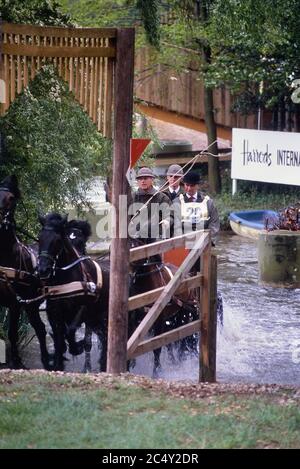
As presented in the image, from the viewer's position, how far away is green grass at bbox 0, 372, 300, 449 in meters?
6.55

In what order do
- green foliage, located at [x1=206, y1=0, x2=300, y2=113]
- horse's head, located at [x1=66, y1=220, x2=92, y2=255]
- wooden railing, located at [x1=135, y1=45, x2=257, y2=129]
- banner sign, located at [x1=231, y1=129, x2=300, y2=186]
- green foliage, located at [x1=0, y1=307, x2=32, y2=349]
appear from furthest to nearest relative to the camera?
wooden railing, located at [x1=135, y1=45, x2=257, y2=129]
banner sign, located at [x1=231, y1=129, x2=300, y2=186]
green foliage, located at [x1=206, y1=0, x2=300, y2=113]
green foliage, located at [x1=0, y1=307, x2=32, y2=349]
horse's head, located at [x1=66, y1=220, x2=92, y2=255]

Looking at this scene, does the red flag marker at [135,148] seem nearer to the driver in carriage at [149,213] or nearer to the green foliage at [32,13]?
the driver in carriage at [149,213]

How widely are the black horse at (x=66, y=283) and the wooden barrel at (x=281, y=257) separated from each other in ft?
19.7

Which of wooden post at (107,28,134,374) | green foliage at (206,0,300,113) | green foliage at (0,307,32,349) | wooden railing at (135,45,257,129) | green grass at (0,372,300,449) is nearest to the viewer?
green grass at (0,372,300,449)

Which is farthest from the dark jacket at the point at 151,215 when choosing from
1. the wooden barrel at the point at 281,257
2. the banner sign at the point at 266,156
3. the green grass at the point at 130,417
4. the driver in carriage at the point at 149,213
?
the banner sign at the point at 266,156

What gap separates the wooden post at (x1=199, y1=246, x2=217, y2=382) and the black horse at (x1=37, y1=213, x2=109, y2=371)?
1.15 meters

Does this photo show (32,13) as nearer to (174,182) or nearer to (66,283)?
(174,182)

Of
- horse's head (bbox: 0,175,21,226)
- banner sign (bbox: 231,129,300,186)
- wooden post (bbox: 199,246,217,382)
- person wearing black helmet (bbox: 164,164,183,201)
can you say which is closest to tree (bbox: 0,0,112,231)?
horse's head (bbox: 0,175,21,226)

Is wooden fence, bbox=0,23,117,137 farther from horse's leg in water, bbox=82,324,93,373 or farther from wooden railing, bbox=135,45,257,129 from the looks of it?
wooden railing, bbox=135,45,257,129

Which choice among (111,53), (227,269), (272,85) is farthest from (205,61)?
(111,53)

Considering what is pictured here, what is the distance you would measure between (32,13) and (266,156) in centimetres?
1205

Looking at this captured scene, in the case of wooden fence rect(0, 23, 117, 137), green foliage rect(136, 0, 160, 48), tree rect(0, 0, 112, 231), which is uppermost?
green foliage rect(136, 0, 160, 48)

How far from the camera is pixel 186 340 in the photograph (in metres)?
12.4
